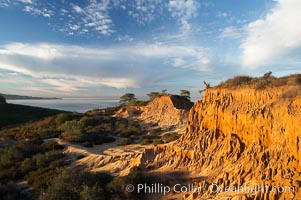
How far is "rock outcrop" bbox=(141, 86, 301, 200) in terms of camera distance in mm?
10656

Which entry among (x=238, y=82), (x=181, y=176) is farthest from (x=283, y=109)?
(x=181, y=176)

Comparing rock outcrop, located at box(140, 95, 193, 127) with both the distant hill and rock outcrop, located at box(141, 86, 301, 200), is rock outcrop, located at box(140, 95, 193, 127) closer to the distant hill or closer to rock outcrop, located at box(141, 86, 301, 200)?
rock outcrop, located at box(141, 86, 301, 200)

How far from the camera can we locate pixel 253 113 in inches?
512

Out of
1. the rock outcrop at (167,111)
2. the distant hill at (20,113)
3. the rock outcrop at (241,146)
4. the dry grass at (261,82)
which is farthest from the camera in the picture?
the distant hill at (20,113)

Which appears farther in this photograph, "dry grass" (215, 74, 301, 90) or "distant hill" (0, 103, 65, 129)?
"distant hill" (0, 103, 65, 129)

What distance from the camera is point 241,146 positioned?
44.3ft

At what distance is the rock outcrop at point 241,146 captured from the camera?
1066 cm

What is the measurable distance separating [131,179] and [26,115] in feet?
183
